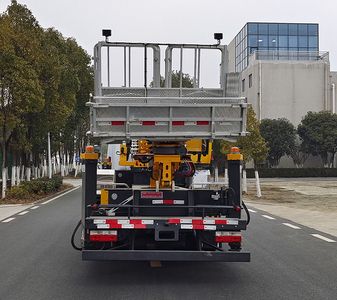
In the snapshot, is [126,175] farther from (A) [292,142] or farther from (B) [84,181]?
(A) [292,142]

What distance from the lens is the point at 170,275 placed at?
25.8 feet

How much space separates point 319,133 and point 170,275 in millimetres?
47035

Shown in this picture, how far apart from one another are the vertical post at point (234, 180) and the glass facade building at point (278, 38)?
6165 centimetres

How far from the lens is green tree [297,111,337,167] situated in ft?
173

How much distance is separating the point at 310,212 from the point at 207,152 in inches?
406

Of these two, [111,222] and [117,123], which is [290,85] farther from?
[111,222]

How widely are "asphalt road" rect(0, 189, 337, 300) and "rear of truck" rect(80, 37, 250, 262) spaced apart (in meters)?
0.43

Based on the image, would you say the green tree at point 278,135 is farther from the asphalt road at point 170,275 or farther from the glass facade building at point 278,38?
the asphalt road at point 170,275

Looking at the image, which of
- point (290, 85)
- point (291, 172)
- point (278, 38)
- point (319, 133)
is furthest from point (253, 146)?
point (278, 38)

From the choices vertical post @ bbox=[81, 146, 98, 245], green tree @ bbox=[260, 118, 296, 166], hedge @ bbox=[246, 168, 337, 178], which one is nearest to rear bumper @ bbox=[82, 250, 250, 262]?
vertical post @ bbox=[81, 146, 98, 245]

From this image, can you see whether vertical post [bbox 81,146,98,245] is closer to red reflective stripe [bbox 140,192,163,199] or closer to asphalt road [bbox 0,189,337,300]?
red reflective stripe [bbox 140,192,163,199]

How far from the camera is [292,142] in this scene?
5475cm

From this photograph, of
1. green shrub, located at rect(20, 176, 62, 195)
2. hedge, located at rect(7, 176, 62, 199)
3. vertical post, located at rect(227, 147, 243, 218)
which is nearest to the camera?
vertical post, located at rect(227, 147, 243, 218)

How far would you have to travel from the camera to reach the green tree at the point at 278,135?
53.2m
